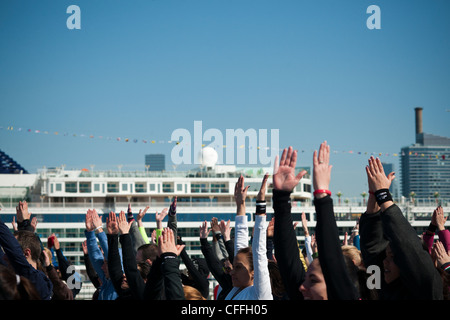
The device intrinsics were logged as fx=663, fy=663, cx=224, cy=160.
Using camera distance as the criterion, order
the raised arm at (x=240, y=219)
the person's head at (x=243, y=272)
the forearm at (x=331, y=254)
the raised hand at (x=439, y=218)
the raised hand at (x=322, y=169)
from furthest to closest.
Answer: the raised hand at (x=439, y=218), the raised arm at (x=240, y=219), the person's head at (x=243, y=272), the raised hand at (x=322, y=169), the forearm at (x=331, y=254)

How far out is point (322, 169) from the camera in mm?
4797

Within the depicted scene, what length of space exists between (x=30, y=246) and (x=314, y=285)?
3.58 meters

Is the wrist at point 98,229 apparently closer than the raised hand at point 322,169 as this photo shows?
No

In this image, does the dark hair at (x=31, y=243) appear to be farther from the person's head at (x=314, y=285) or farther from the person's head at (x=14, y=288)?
the person's head at (x=314, y=285)

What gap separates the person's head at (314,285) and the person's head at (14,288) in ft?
6.71

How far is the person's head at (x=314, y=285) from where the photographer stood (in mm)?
5102

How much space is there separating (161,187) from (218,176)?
4.86m

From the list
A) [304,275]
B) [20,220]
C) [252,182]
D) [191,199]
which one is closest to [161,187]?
[191,199]

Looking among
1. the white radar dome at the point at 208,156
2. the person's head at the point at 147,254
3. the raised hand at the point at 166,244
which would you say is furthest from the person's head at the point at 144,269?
the white radar dome at the point at 208,156

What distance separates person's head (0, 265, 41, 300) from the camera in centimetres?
426

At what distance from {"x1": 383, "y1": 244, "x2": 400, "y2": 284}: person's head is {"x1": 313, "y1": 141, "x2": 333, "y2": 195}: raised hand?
3.11ft

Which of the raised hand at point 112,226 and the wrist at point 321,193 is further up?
the wrist at point 321,193

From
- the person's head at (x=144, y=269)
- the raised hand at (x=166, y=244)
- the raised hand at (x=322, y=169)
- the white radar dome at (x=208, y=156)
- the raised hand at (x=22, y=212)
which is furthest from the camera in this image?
the white radar dome at (x=208, y=156)
